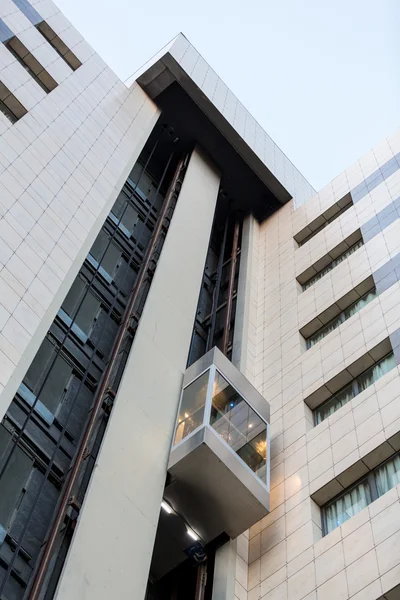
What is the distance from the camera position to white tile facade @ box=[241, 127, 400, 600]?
727 inches

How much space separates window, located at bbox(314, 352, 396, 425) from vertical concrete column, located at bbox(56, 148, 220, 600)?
16.4ft

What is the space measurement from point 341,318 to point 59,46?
18799mm

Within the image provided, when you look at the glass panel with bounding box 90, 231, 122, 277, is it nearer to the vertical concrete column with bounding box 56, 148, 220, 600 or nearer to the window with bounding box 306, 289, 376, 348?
the vertical concrete column with bounding box 56, 148, 220, 600

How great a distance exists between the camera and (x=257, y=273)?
36.3m

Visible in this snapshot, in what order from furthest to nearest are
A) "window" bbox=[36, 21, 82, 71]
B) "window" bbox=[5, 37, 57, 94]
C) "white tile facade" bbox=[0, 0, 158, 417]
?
"window" bbox=[36, 21, 82, 71]
"window" bbox=[5, 37, 57, 94]
"white tile facade" bbox=[0, 0, 158, 417]

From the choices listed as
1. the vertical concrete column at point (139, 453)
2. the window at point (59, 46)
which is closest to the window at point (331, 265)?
the vertical concrete column at point (139, 453)

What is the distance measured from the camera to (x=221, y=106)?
41125mm

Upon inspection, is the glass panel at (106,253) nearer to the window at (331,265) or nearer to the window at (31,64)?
the window at (31,64)

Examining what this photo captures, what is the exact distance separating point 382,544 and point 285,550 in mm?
3404

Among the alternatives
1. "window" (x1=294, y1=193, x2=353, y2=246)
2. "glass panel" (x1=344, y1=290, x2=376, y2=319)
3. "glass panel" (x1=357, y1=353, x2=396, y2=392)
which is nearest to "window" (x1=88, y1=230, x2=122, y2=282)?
"glass panel" (x1=344, y1=290, x2=376, y2=319)

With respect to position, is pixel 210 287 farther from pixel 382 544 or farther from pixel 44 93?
pixel 382 544

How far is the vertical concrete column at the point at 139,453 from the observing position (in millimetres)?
17391

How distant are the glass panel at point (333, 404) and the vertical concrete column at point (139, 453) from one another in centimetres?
490

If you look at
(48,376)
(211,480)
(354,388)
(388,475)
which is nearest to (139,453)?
(211,480)
